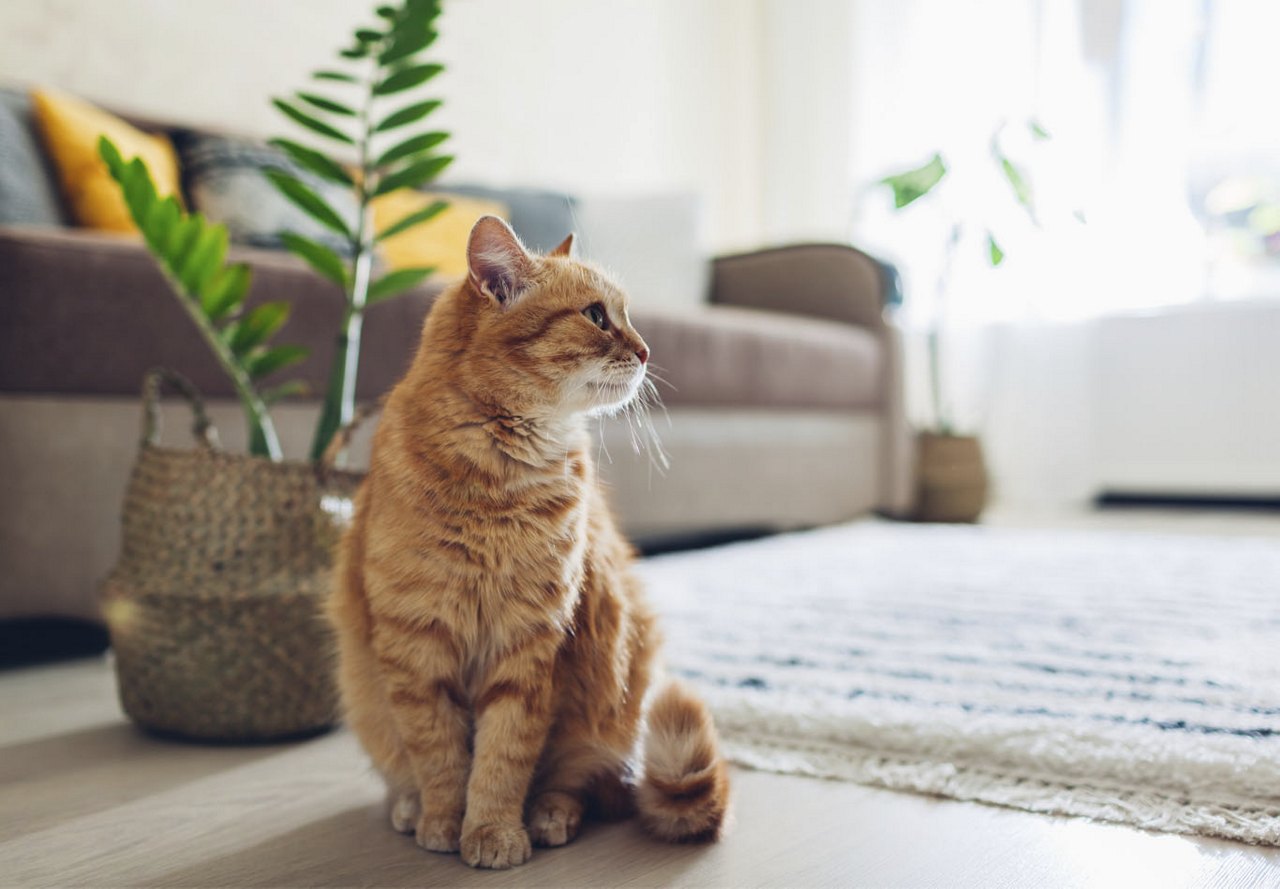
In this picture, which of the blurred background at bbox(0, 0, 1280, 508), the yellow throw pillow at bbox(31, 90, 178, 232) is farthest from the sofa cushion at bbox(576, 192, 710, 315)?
the yellow throw pillow at bbox(31, 90, 178, 232)

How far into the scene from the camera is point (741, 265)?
2.99 meters

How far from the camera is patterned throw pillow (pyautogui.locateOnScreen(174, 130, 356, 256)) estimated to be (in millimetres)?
1973

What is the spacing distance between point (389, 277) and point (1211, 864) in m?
0.93

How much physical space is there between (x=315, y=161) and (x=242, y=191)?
1.04m

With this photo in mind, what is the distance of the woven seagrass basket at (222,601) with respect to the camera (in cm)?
98

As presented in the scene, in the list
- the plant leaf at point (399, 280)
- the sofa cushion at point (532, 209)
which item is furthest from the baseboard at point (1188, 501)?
the plant leaf at point (399, 280)

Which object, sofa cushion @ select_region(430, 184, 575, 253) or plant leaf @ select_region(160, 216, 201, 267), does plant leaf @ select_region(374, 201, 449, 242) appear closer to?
plant leaf @ select_region(160, 216, 201, 267)

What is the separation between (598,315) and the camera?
30.9 inches

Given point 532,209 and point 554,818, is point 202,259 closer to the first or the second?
point 554,818

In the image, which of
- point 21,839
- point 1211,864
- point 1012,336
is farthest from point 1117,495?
point 21,839

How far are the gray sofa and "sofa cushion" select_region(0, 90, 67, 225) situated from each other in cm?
7

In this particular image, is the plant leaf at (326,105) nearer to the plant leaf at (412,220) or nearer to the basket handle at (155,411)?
the plant leaf at (412,220)

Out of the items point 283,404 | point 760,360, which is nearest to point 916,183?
point 760,360

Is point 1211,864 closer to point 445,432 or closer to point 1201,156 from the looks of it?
point 445,432
